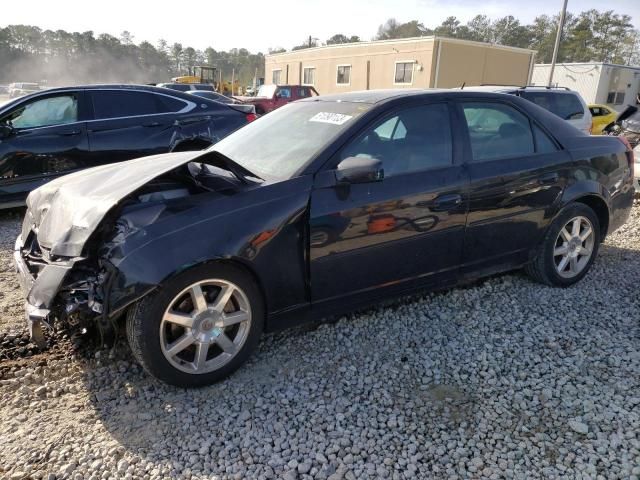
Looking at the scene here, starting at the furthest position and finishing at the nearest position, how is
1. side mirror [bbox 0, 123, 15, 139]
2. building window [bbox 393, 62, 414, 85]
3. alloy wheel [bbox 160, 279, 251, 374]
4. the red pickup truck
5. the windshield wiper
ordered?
building window [bbox 393, 62, 414, 85], the red pickup truck, side mirror [bbox 0, 123, 15, 139], the windshield wiper, alloy wheel [bbox 160, 279, 251, 374]

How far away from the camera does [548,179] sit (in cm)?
382

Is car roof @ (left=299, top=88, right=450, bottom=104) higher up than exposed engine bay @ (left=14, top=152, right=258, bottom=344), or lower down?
higher up

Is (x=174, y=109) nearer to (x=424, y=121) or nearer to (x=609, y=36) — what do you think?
(x=424, y=121)

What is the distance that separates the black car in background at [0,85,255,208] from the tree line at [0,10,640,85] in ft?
169

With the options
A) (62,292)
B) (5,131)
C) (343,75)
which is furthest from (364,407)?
(343,75)

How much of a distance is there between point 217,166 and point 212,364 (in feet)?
3.76

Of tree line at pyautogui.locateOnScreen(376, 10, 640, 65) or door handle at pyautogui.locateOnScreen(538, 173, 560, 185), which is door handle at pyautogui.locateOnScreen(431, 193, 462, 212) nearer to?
door handle at pyautogui.locateOnScreen(538, 173, 560, 185)

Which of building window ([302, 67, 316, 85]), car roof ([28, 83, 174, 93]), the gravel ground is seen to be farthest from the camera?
building window ([302, 67, 316, 85])

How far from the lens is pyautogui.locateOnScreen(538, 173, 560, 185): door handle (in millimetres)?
3785

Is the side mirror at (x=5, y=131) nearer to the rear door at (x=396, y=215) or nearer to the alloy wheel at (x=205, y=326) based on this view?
the alloy wheel at (x=205, y=326)

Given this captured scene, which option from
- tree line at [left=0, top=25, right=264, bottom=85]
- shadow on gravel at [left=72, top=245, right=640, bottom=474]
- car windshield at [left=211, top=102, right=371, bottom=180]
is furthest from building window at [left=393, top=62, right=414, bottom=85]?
tree line at [left=0, top=25, right=264, bottom=85]

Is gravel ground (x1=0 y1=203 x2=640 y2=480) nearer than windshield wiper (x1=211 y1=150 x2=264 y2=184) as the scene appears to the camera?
Yes

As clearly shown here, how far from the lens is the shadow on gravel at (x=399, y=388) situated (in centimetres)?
239

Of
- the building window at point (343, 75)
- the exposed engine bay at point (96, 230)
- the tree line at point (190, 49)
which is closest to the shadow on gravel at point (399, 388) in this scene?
the exposed engine bay at point (96, 230)
